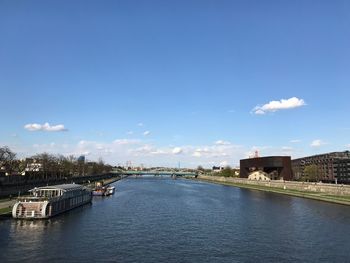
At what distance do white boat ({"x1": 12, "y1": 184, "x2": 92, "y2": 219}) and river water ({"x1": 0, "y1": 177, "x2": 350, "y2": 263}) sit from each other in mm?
1936

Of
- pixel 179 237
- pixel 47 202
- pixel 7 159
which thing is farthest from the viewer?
pixel 7 159

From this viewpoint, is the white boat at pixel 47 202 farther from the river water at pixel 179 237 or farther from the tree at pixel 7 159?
the tree at pixel 7 159

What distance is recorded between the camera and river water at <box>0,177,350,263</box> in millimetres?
41469

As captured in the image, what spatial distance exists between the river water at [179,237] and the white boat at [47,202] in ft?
6.35

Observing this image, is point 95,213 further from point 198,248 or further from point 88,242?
point 198,248

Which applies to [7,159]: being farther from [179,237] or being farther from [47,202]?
[179,237]

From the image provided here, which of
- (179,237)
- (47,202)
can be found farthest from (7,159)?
(179,237)

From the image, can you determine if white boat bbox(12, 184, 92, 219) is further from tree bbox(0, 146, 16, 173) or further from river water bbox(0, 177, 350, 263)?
tree bbox(0, 146, 16, 173)

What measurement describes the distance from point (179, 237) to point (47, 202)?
26.9 meters

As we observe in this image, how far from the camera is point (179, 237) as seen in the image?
52.5m

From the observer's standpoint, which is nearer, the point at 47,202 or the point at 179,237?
the point at 179,237

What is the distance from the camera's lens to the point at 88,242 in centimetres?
4831

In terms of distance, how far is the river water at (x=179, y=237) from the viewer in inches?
1633

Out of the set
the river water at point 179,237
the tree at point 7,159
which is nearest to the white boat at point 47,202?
the river water at point 179,237
